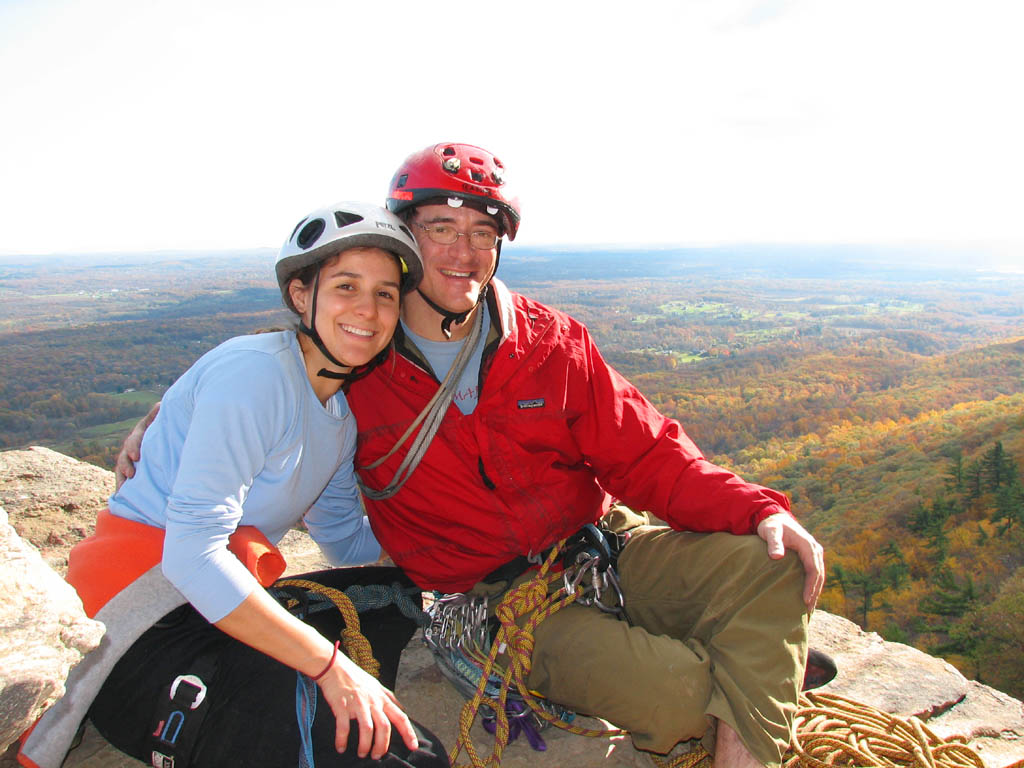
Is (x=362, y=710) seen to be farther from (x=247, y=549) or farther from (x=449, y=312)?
(x=449, y=312)

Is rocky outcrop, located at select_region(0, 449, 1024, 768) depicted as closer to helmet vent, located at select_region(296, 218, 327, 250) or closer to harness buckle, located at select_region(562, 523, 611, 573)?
harness buckle, located at select_region(562, 523, 611, 573)

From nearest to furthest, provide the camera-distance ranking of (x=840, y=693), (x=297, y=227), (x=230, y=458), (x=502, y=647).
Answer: (x=230, y=458) < (x=297, y=227) < (x=502, y=647) < (x=840, y=693)

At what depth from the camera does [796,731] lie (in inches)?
100

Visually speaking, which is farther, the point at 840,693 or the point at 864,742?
the point at 840,693

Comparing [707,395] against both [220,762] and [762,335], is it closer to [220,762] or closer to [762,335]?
[762,335]

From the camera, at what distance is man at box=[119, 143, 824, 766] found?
88.7 inches

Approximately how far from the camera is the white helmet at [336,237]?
2.29 metres

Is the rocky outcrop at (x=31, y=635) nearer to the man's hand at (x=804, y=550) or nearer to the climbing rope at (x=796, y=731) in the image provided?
the climbing rope at (x=796, y=731)

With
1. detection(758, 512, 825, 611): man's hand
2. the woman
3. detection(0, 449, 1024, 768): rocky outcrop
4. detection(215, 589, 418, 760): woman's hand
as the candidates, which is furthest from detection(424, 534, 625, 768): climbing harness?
detection(758, 512, 825, 611): man's hand

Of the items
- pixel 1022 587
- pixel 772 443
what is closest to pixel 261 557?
pixel 1022 587

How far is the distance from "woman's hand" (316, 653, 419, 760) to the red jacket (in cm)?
93

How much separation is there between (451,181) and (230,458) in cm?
164

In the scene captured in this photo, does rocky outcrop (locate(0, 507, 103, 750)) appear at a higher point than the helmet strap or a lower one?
lower

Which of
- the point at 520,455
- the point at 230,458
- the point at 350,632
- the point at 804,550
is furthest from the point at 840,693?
the point at 230,458
